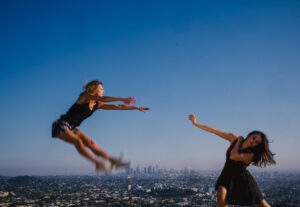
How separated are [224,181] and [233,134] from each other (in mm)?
724

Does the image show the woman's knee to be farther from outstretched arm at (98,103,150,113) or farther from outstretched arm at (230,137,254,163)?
outstretched arm at (230,137,254,163)

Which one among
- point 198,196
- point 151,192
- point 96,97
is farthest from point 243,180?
point 151,192

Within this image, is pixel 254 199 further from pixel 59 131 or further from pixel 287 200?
pixel 287 200

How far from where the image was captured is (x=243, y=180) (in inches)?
144

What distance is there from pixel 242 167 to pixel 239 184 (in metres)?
0.26

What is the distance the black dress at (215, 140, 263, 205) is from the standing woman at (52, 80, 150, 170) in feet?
5.96

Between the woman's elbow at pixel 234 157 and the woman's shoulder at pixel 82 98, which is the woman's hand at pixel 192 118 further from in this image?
the woman's shoulder at pixel 82 98

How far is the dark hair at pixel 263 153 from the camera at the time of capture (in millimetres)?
3477

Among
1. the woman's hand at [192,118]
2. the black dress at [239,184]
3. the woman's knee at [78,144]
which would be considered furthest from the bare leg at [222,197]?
the woman's knee at [78,144]

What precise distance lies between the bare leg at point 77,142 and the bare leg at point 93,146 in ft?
0.66

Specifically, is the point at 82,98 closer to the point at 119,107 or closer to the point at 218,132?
the point at 119,107

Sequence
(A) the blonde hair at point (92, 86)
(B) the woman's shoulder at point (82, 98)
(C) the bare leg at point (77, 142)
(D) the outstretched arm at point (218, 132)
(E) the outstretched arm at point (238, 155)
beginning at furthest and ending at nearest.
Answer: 1. (A) the blonde hair at point (92, 86)
2. (B) the woman's shoulder at point (82, 98)
3. (C) the bare leg at point (77, 142)
4. (D) the outstretched arm at point (218, 132)
5. (E) the outstretched arm at point (238, 155)

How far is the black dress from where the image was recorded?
11.8 feet

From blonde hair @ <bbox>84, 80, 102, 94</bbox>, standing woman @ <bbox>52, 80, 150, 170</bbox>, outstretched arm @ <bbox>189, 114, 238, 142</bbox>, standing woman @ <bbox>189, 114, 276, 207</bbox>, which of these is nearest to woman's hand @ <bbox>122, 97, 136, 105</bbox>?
standing woman @ <bbox>52, 80, 150, 170</bbox>
